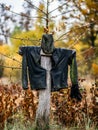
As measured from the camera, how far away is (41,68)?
7875 mm

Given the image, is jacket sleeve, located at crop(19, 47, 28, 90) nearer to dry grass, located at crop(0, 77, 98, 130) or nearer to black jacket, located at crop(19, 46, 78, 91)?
black jacket, located at crop(19, 46, 78, 91)

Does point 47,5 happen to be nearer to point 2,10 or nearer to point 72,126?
point 2,10

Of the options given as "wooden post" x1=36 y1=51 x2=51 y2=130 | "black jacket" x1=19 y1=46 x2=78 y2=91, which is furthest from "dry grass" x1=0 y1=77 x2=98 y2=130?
"black jacket" x1=19 y1=46 x2=78 y2=91

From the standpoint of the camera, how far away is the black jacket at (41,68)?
7.86 m

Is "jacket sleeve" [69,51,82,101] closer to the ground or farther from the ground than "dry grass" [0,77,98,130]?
farther from the ground

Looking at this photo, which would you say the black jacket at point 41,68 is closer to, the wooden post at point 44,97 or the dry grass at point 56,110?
the wooden post at point 44,97

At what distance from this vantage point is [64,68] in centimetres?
802

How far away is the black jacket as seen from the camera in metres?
7.86

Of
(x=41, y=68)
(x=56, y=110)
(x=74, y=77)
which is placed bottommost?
(x=56, y=110)

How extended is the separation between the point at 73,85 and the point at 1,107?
1.84 metres

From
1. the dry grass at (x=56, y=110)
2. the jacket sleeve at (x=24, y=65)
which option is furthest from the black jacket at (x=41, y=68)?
the dry grass at (x=56, y=110)

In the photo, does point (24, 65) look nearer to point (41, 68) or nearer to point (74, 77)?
point (41, 68)

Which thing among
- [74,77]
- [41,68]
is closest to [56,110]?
[74,77]

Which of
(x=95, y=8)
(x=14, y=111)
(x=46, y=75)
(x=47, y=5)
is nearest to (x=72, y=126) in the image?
(x=14, y=111)
